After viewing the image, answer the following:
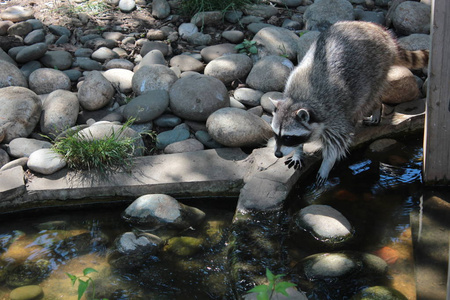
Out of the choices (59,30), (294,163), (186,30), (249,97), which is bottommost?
(294,163)

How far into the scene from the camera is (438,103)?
3.48 meters

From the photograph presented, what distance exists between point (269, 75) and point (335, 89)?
3.23 ft

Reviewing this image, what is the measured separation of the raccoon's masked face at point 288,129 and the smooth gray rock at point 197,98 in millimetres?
768

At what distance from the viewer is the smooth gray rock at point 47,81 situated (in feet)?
15.6

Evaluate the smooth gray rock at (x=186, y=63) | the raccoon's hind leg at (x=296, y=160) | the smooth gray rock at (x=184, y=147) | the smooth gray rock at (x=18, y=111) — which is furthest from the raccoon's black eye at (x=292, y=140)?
the smooth gray rock at (x=18, y=111)

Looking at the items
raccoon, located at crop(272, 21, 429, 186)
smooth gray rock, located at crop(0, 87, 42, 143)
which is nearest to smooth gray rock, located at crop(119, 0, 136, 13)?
smooth gray rock, located at crop(0, 87, 42, 143)

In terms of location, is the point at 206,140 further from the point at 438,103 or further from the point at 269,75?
the point at 438,103

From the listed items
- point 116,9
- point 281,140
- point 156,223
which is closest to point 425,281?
point 281,140

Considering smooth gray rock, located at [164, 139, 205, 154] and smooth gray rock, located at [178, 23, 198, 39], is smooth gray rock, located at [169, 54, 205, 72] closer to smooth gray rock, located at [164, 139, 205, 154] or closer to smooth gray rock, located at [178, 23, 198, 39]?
smooth gray rock, located at [178, 23, 198, 39]

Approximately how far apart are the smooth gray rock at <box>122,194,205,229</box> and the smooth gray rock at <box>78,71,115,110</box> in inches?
51.7

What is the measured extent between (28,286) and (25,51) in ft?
9.29

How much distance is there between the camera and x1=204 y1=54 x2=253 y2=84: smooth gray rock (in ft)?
16.1

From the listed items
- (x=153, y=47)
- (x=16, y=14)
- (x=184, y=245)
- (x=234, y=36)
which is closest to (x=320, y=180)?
(x=184, y=245)

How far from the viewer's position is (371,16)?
5.84 meters
